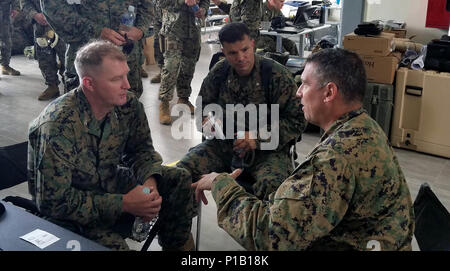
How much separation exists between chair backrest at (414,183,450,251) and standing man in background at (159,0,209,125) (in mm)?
3443

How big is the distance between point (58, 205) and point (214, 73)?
138cm

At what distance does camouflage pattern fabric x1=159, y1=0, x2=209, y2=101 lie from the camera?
4.97m

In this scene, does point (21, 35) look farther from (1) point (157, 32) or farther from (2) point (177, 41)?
(2) point (177, 41)

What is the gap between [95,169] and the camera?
2133 millimetres

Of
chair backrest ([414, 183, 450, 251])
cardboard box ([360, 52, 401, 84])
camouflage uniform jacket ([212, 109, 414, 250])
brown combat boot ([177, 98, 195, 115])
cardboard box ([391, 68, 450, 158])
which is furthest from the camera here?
brown combat boot ([177, 98, 195, 115])

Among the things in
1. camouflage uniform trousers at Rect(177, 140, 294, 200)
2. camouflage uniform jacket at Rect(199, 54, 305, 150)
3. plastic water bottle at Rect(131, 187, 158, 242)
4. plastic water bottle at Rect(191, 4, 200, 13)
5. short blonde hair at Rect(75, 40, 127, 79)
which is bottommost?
plastic water bottle at Rect(131, 187, 158, 242)

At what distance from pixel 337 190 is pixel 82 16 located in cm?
265

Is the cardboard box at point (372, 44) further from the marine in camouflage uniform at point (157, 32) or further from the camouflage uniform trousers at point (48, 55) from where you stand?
the camouflage uniform trousers at point (48, 55)

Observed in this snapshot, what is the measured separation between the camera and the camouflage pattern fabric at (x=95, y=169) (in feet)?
6.26

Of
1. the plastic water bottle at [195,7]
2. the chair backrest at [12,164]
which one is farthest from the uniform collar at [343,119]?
the plastic water bottle at [195,7]

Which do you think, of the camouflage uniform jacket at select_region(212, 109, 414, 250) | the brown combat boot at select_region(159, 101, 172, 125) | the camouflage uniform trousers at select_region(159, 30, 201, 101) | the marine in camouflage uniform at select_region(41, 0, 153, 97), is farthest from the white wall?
the camouflage uniform jacket at select_region(212, 109, 414, 250)

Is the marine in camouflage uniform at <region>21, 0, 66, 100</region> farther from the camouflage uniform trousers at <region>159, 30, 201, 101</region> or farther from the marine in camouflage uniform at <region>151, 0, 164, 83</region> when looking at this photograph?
the camouflage uniform trousers at <region>159, 30, 201, 101</region>

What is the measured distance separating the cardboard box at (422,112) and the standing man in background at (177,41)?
215cm
